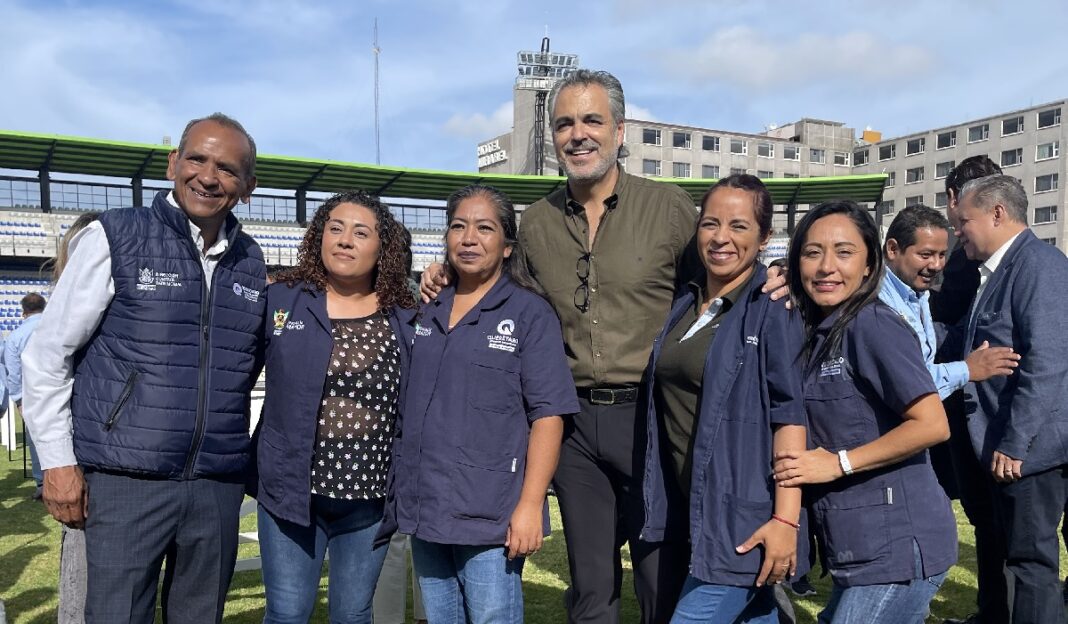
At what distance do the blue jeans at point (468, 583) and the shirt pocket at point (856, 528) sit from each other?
1.01 metres

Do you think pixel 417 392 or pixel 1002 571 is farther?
pixel 1002 571

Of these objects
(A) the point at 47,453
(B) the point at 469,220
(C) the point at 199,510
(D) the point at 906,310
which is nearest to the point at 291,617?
(C) the point at 199,510

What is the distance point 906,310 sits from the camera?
3154 millimetres

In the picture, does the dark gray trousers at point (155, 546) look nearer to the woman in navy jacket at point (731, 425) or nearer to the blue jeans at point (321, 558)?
the blue jeans at point (321, 558)

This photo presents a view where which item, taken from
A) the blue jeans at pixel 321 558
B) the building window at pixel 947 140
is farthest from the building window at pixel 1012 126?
the blue jeans at pixel 321 558

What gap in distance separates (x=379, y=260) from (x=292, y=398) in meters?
0.60

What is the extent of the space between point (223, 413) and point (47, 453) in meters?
0.51

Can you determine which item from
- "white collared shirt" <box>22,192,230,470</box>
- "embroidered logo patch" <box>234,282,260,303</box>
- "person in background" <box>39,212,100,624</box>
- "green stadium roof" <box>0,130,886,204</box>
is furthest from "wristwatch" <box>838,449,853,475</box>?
"green stadium roof" <box>0,130,886,204</box>

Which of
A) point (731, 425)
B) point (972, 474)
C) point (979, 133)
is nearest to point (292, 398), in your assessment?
point (731, 425)

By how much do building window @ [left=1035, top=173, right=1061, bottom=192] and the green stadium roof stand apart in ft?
112

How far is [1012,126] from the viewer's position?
2601 inches

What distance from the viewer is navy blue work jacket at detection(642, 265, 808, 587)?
233 centimetres

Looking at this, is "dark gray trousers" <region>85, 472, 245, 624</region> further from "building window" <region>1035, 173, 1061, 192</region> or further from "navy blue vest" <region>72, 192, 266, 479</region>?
"building window" <region>1035, 173, 1061, 192</region>

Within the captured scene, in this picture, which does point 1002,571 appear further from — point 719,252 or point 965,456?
point 719,252
